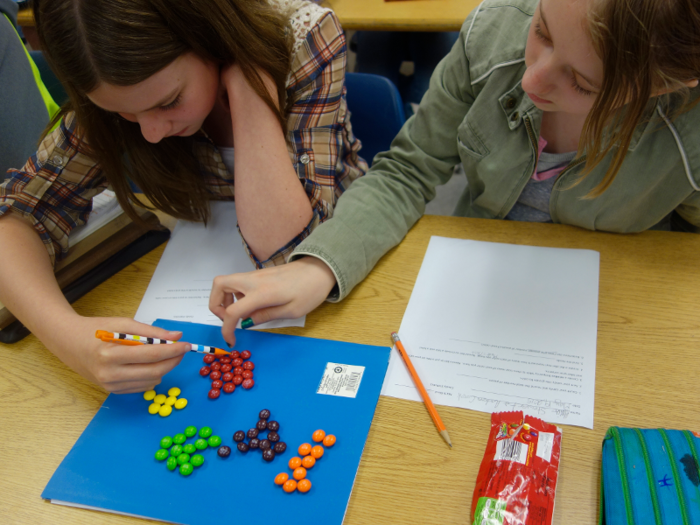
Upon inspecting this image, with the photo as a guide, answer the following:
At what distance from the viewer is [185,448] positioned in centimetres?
63

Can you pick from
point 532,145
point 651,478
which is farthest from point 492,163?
point 651,478

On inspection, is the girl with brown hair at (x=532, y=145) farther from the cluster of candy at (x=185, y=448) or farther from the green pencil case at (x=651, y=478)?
the green pencil case at (x=651, y=478)

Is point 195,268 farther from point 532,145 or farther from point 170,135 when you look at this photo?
point 532,145

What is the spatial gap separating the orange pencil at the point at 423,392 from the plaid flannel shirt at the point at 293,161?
31 cm

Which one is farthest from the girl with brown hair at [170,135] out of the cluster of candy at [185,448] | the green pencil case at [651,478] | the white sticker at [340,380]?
the green pencil case at [651,478]

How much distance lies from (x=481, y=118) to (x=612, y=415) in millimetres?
524

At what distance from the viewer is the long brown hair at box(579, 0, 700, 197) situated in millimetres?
494

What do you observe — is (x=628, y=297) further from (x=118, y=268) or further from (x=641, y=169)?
(x=118, y=268)

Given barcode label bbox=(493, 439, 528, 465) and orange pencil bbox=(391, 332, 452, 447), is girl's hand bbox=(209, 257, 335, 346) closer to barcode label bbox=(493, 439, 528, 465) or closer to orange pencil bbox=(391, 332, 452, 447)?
orange pencil bbox=(391, 332, 452, 447)

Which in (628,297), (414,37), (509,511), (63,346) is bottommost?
(414,37)

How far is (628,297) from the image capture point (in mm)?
745

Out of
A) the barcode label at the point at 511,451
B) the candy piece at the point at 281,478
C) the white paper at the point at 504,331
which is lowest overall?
the white paper at the point at 504,331

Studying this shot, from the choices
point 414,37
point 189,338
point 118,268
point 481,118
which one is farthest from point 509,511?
point 414,37

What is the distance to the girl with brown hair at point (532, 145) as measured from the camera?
0.56 meters
